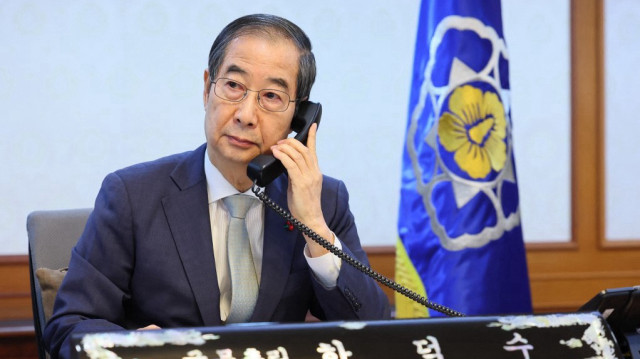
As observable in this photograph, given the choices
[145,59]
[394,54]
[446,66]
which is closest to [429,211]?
[446,66]

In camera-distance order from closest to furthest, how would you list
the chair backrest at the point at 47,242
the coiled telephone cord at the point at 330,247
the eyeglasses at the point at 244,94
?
the coiled telephone cord at the point at 330,247, the eyeglasses at the point at 244,94, the chair backrest at the point at 47,242

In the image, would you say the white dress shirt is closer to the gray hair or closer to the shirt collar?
the shirt collar

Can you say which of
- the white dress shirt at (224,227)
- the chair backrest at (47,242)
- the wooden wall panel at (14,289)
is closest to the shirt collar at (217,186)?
the white dress shirt at (224,227)

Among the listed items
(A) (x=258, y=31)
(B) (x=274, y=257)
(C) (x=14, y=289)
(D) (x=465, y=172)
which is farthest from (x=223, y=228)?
(C) (x=14, y=289)

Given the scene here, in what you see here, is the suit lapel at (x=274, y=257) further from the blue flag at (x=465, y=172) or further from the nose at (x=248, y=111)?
the blue flag at (x=465, y=172)

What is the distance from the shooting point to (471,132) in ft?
8.43

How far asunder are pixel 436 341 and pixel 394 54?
2413 millimetres

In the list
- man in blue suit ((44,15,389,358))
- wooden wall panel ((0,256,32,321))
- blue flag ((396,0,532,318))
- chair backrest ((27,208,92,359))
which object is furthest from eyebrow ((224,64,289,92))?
wooden wall panel ((0,256,32,321))

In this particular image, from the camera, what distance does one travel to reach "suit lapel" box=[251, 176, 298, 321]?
1.58 meters

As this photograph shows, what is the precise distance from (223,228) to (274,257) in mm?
130

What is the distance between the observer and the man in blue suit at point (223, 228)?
154cm

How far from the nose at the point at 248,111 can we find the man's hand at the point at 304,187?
0.08 m

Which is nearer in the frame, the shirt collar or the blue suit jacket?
the blue suit jacket

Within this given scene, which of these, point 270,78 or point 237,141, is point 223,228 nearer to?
point 237,141
